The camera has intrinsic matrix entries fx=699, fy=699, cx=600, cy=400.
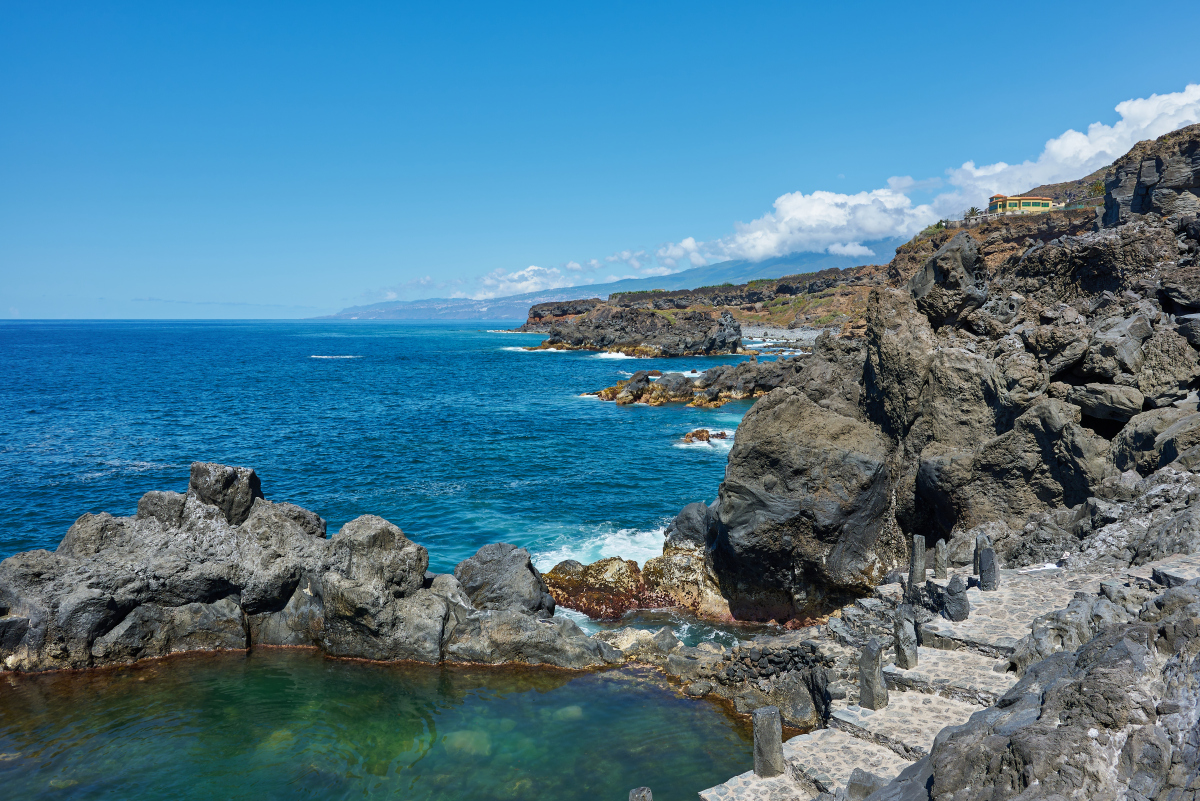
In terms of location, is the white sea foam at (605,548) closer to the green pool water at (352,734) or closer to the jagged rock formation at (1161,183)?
the green pool water at (352,734)

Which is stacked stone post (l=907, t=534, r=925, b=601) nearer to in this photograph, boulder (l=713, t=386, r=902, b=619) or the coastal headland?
the coastal headland

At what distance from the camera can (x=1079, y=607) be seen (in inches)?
642

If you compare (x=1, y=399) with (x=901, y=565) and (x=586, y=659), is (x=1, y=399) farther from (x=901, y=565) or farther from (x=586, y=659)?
(x=901, y=565)

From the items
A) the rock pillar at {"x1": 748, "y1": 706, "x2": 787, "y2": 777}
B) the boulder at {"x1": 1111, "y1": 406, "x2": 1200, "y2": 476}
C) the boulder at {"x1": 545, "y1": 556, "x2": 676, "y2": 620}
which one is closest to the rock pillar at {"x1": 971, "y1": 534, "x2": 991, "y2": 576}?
the boulder at {"x1": 1111, "y1": 406, "x2": 1200, "y2": 476}

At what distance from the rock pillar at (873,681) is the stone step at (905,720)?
0.17 meters

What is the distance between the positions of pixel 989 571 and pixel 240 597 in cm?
2580

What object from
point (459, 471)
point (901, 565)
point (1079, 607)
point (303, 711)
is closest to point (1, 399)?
point (459, 471)

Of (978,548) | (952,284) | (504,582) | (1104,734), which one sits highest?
(952,284)

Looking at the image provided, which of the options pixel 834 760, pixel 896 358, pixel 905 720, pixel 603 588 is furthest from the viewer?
pixel 603 588

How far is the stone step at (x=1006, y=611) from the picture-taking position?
17.2 m

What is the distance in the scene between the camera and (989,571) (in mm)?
19812

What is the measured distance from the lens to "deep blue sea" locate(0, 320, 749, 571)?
40125 millimetres

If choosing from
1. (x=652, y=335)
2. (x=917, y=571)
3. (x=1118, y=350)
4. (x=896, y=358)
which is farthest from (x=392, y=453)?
(x=652, y=335)

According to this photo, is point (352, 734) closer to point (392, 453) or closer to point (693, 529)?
point (693, 529)
